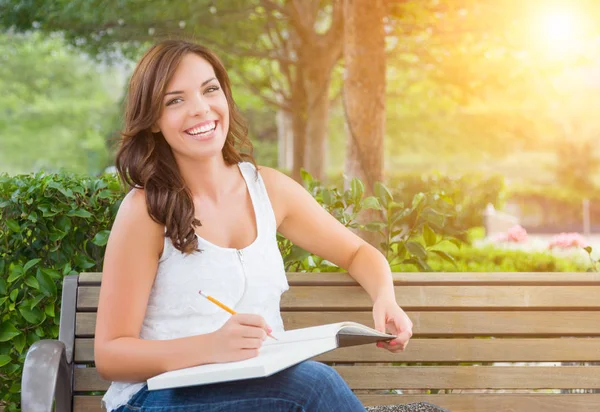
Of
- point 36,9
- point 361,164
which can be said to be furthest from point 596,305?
point 36,9

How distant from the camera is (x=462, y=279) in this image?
9.64 feet

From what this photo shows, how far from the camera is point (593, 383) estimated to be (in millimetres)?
2943

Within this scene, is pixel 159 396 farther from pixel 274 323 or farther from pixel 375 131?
pixel 375 131

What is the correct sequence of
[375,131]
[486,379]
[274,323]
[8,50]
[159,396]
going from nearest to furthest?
[159,396]
[274,323]
[486,379]
[375,131]
[8,50]

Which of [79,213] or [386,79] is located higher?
[386,79]

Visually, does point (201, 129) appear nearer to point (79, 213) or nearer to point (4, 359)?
point (79, 213)

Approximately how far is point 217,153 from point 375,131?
3.67m

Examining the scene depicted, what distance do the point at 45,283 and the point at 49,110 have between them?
2547 cm

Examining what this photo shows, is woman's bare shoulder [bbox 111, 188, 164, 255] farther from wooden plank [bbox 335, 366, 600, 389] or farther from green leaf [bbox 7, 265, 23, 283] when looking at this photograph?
wooden plank [bbox 335, 366, 600, 389]

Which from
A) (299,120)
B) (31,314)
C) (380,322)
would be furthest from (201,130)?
(299,120)

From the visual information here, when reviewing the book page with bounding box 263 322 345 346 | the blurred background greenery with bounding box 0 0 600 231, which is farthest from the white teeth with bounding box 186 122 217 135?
the book page with bounding box 263 322 345 346

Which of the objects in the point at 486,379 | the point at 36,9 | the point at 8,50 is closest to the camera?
the point at 486,379

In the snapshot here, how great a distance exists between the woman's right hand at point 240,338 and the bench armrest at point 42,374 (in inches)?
20.5

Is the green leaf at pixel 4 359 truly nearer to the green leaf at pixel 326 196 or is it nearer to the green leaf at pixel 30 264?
the green leaf at pixel 30 264
